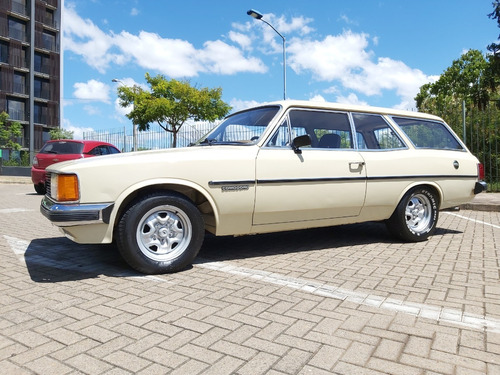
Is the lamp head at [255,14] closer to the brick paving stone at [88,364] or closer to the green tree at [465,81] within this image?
the brick paving stone at [88,364]

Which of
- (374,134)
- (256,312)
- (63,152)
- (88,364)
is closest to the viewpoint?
(88,364)

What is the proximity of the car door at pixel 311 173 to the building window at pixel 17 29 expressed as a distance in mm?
41529

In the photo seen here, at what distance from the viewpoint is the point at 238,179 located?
3834mm

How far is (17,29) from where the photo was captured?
3719 cm

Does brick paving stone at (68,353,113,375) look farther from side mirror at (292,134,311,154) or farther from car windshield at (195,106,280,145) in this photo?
side mirror at (292,134,311,154)

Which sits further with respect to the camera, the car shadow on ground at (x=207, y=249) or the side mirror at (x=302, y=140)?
the side mirror at (x=302, y=140)

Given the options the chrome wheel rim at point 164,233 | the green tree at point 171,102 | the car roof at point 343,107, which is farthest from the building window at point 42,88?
the chrome wheel rim at point 164,233

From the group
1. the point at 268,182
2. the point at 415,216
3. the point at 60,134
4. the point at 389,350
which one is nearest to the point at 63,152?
the point at 268,182

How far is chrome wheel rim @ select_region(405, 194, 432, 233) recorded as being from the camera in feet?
17.0

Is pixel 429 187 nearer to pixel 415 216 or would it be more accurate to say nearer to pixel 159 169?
pixel 415 216

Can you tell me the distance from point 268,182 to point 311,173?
0.53 metres

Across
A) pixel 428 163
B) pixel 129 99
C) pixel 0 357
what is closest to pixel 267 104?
pixel 428 163

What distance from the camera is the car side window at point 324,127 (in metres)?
4.41

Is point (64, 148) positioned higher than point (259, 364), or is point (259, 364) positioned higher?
point (64, 148)
